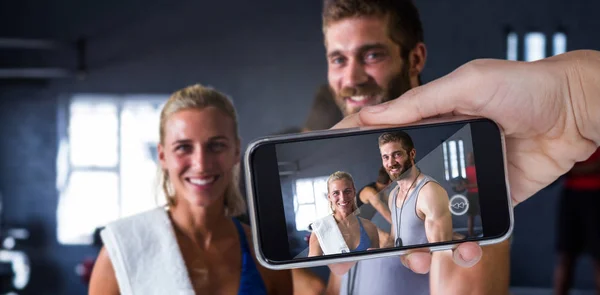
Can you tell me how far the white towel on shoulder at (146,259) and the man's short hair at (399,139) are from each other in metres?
0.16

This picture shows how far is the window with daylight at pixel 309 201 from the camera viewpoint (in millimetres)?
285

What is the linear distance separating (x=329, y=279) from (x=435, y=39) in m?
0.19

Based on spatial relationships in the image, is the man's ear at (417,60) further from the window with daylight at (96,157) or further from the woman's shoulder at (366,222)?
the window with daylight at (96,157)

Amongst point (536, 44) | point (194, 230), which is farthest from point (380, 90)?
point (536, 44)

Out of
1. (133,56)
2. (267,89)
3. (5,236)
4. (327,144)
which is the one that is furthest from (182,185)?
(5,236)

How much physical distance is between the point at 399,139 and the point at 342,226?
0.05 meters

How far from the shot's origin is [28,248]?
4.20 ft

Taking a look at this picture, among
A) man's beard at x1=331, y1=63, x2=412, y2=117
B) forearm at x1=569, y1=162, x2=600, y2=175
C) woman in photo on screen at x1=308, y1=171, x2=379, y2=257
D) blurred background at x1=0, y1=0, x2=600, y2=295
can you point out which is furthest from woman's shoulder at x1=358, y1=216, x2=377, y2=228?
forearm at x1=569, y1=162, x2=600, y2=175

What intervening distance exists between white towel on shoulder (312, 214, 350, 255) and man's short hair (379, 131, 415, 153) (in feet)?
0.15

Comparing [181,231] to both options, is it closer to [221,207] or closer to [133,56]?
[221,207]

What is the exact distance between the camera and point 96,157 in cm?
98

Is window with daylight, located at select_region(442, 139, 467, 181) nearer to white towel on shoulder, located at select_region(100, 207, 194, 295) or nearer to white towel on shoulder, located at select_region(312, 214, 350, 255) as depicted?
white towel on shoulder, located at select_region(312, 214, 350, 255)

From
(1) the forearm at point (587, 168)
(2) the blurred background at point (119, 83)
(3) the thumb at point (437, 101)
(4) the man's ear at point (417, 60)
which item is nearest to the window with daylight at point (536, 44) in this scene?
(2) the blurred background at point (119, 83)

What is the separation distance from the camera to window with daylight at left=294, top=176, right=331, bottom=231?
29 cm
